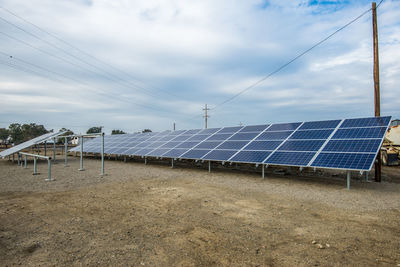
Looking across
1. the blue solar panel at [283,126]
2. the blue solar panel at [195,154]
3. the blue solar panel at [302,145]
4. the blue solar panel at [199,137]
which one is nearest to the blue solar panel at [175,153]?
the blue solar panel at [195,154]

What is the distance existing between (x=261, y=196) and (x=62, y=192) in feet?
27.5

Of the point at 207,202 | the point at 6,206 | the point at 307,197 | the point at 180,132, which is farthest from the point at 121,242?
the point at 180,132

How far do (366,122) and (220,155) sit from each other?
8.30m

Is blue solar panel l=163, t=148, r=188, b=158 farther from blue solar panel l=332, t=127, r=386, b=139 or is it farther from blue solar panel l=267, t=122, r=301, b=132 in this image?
blue solar panel l=332, t=127, r=386, b=139

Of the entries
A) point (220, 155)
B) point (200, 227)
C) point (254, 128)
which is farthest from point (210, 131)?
point (200, 227)

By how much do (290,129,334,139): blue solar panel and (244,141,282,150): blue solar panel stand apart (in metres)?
1.19

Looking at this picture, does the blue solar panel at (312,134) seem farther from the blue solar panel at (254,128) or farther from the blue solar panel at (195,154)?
the blue solar panel at (195,154)

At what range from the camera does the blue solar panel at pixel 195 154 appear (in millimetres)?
15092

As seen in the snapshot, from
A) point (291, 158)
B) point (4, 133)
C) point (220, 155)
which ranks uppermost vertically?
point (4, 133)

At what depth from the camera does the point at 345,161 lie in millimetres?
9562

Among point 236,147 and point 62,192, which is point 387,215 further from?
point 62,192

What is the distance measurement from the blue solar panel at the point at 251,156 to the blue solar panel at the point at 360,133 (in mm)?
3778

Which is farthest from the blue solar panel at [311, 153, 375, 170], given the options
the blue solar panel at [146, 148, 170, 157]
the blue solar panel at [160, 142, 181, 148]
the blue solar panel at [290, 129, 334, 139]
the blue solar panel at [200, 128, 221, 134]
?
the blue solar panel at [160, 142, 181, 148]

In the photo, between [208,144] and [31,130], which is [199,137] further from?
[31,130]
